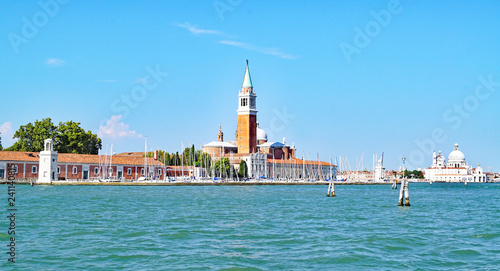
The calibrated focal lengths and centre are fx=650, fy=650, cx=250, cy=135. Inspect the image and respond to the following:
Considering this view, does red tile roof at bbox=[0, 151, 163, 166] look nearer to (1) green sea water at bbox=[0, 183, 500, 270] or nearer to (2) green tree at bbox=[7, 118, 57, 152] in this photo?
(2) green tree at bbox=[7, 118, 57, 152]

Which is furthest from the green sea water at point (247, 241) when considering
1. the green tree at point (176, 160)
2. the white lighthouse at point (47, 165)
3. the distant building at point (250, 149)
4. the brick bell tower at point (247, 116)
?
the brick bell tower at point (247, 116)

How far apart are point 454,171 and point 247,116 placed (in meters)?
73.9

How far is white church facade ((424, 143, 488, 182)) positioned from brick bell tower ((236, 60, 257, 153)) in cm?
6745

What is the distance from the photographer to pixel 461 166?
494 feet

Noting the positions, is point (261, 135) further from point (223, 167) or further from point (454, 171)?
point (454, 171)

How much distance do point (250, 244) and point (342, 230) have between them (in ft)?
14.0

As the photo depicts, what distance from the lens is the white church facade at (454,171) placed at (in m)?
146

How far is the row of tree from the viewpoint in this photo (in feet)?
212

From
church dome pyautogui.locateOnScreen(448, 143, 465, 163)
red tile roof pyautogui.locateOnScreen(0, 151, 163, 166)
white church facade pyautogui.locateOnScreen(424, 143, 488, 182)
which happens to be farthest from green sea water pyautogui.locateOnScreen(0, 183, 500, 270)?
church dome pyautogui.locateOnScreen(448, 143, 465, 163)

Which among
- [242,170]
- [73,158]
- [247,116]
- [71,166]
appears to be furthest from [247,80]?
[71,166]

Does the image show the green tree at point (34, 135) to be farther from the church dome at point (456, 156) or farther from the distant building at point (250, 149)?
the church dome at point (456, 156)

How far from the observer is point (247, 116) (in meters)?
90.7

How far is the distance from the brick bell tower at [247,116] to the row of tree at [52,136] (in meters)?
28.5

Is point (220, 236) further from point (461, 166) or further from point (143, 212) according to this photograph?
point (461, 166)
